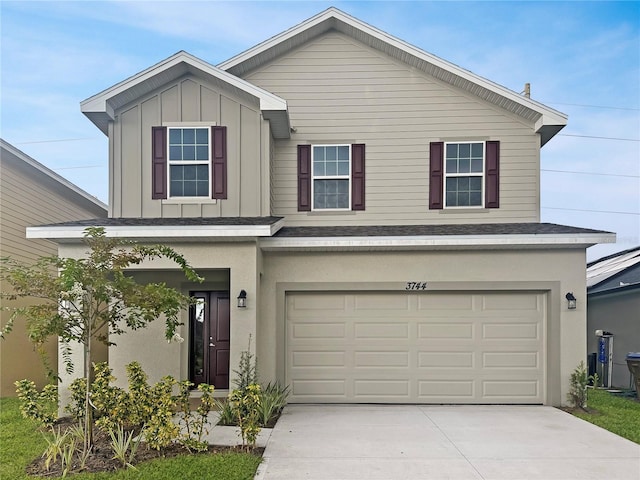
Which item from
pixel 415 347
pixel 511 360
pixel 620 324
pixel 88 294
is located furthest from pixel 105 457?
pixel 620 324

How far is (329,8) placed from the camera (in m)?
10.7

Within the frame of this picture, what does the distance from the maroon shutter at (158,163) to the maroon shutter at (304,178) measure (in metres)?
2.72

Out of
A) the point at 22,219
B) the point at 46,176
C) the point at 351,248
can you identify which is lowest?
the point at 351,248

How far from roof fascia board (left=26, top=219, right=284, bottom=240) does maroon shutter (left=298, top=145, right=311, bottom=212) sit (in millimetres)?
2425

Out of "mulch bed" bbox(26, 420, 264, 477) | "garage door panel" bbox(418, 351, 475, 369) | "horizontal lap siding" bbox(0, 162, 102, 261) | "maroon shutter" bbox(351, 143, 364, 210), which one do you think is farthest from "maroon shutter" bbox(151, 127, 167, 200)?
"garage door panel" bbox(418, 351, 475, 369)

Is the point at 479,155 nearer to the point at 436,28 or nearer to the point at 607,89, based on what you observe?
the point at 436,28

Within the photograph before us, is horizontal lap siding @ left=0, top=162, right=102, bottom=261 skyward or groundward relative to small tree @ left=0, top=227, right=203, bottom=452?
skyward

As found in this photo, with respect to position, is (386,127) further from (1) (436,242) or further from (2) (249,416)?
(2) (249,416)

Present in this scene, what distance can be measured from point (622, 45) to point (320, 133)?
919 cm

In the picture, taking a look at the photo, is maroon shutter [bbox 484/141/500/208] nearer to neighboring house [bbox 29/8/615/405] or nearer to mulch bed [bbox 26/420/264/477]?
neighboring house [bbox 29/8/615/405]

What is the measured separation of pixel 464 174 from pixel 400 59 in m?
2.83

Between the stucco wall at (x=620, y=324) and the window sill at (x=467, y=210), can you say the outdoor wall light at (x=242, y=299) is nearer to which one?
the window sill at (x=467, y=210)

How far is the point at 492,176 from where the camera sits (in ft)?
34.9

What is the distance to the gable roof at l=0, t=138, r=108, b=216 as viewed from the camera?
11.1 m
